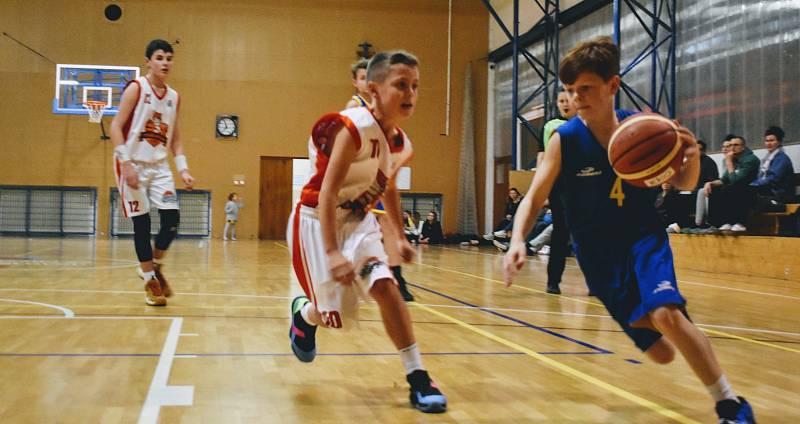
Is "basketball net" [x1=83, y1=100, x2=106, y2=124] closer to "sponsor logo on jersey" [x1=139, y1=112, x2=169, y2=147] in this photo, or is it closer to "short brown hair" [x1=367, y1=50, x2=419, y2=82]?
"sponsor logo on jersey" [x1=139, y1=112, x2=169, y2=147]

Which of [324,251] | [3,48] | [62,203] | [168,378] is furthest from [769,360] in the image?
[3,48]

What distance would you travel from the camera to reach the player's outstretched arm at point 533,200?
2160mm

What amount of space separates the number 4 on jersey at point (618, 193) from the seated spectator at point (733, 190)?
23.0ft

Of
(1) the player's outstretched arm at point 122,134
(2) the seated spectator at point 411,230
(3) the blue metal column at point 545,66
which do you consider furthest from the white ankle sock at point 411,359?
(2) the seated spectator at point 411,230

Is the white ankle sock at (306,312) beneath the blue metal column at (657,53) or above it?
beneath

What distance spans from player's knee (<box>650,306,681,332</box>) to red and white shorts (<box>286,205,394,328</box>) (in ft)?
2.84

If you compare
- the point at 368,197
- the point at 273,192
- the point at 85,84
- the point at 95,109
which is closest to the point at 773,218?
the point at 368,197

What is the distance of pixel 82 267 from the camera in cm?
813

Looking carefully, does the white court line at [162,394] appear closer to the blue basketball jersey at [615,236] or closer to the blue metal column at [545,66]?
the blue basketball jersey at [615,236]

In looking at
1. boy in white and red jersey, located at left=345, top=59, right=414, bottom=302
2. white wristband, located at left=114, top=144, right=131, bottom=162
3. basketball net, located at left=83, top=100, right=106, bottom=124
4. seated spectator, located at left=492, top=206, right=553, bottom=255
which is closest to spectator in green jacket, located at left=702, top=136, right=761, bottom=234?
seated spectator, located at left=492, top=206, right=553, bottom=255

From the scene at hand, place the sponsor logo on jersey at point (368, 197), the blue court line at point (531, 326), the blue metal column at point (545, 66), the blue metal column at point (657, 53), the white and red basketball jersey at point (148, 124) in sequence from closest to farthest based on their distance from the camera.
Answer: the sponsor logo on jersey at point (368, 197), the blue court line at point (531, 326), the white and red basketball jersey at point (148, 124), the blue metal column at point (657, 53), the blue metal column at point (545, 66)

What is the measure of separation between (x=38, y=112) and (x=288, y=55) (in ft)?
21.2

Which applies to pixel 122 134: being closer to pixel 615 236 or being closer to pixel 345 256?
pixel 345 256

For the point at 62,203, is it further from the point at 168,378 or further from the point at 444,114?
the point at 168,378
